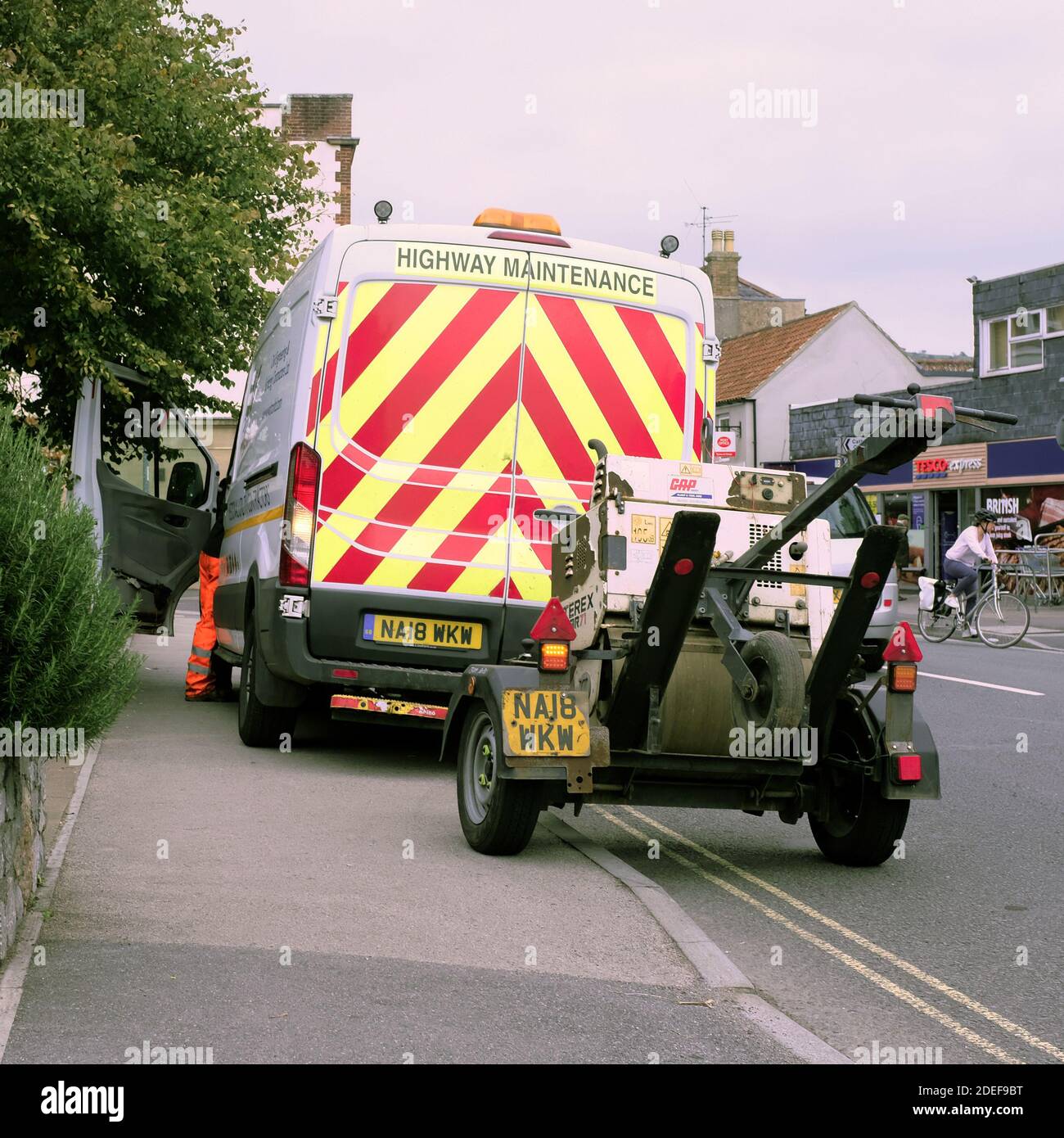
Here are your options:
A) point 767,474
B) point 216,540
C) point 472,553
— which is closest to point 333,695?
point 472,553

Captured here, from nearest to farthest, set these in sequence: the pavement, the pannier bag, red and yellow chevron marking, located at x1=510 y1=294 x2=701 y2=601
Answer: the pavement
red and yellow chevron marking, located at x1=510 y1=294 x2=701 y2=601
the pannier bag

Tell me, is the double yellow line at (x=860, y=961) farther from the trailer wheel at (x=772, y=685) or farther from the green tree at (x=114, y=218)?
the green tree at (x=114, y=218)

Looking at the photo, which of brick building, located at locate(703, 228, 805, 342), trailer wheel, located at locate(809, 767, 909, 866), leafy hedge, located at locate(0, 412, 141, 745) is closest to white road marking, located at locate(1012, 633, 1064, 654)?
trailer wheel, located at locate(809, 767, 909, 866)

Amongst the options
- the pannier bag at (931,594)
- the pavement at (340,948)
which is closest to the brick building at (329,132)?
the pannier bag at (931,594)

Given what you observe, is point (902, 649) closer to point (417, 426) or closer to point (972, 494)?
point (417, 426)

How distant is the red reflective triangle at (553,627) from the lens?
7047 mm

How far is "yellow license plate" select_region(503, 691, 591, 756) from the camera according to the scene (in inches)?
270

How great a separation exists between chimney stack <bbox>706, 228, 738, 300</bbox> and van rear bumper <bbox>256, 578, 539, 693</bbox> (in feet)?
191

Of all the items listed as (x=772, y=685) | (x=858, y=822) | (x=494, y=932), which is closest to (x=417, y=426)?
(x=772, y=685)

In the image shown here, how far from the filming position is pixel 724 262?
6656cm

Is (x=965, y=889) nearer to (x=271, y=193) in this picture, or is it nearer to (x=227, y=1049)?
(x=227, y=1049)

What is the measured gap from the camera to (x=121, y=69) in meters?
16.6

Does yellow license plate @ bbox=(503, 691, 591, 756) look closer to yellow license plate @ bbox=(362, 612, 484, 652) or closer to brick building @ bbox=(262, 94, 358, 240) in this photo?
yellow license plate @ bbox=(362, 612, 484, 652)

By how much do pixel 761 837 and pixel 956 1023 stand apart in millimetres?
3346
